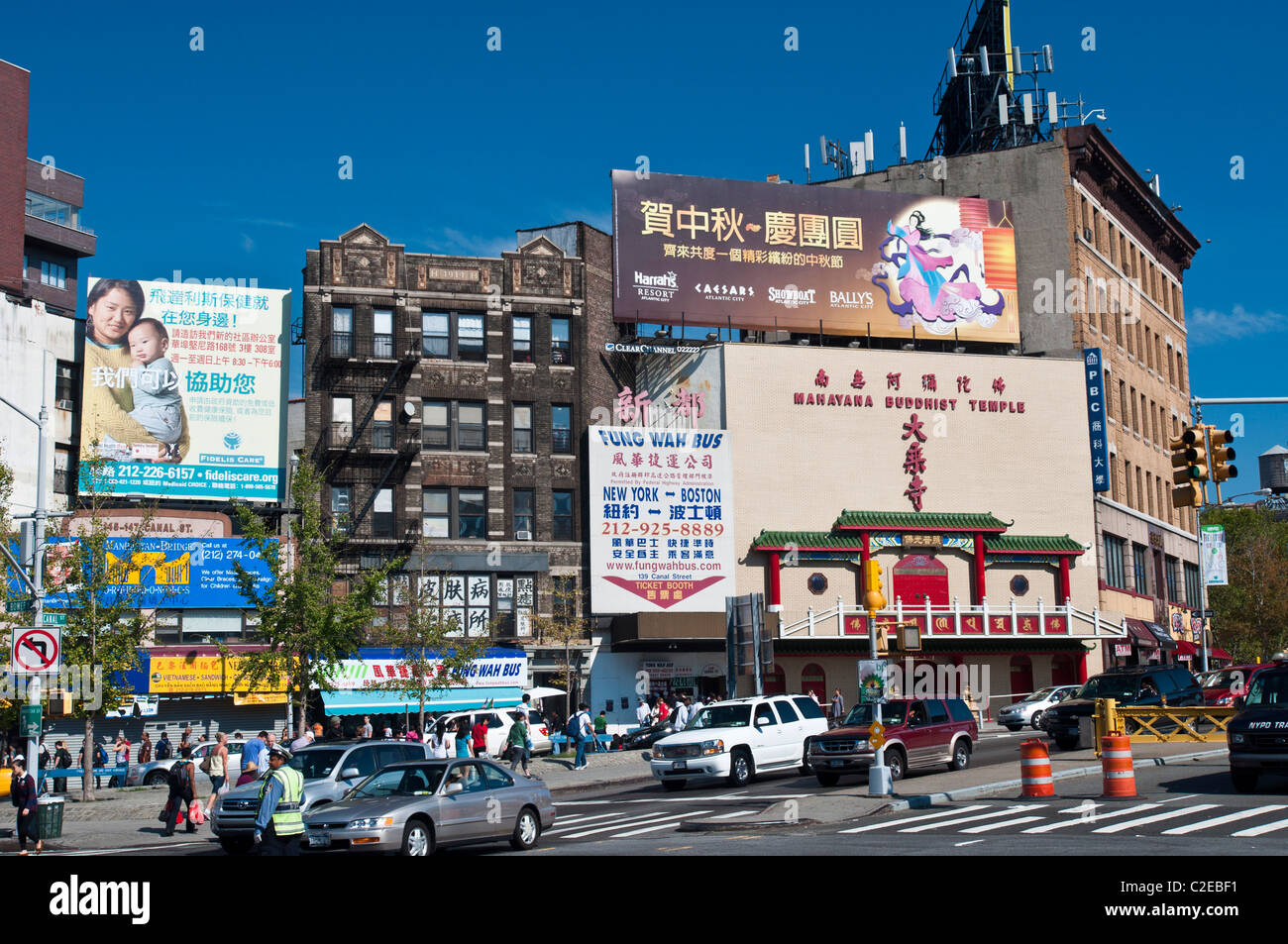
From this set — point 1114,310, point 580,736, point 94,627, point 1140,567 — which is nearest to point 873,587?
point 580,736

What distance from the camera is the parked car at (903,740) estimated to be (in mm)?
26406

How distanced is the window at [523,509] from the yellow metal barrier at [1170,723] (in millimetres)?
25115

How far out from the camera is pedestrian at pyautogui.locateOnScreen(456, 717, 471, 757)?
116ft

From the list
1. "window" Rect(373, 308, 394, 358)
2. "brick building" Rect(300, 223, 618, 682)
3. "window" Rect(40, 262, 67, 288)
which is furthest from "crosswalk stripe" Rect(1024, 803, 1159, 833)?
"window" Rect(40, 262, 67, 288)

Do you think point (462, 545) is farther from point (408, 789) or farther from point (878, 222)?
point (408, 789)

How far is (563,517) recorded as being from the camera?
51.3 metres

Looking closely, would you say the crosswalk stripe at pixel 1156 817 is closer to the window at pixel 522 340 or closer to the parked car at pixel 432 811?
the parked car at pixel 432 811

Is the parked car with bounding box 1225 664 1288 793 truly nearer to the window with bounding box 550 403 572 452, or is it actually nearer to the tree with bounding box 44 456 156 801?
the tree with bounding box 44 456 156 801

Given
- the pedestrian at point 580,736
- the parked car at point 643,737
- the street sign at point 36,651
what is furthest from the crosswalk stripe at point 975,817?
the parked car at point 643,737

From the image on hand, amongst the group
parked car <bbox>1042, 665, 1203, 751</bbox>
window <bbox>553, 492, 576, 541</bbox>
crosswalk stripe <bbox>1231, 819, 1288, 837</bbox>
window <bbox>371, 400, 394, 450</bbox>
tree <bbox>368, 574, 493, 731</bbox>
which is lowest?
crosswalk stripe <bbox>1231, 819, 1288, 837</bbox>

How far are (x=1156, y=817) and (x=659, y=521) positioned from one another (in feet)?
108

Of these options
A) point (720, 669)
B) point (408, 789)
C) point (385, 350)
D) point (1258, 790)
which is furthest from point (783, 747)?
point (385, 350)

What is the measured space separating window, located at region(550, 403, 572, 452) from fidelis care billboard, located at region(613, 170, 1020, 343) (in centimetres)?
438

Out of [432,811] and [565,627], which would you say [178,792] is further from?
[565,627]
